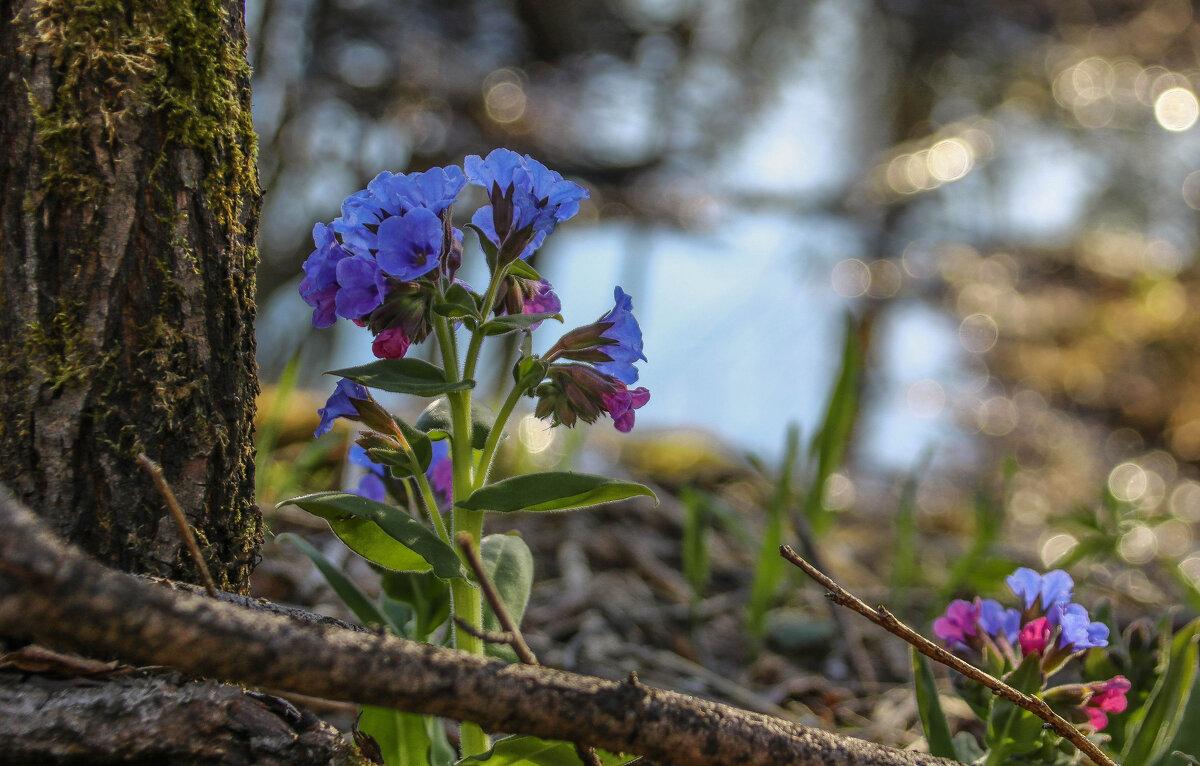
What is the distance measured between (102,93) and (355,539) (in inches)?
22.2

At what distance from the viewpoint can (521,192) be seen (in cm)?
Result: 92

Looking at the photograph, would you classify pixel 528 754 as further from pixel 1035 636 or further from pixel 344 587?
pixel 1035 636

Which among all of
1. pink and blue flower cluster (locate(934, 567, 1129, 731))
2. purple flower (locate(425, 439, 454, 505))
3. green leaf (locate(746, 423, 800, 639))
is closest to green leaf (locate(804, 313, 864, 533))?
green leaf (locate(746, 423, 800, 639))

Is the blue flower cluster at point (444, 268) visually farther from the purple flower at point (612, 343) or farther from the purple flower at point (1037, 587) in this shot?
the purple flower at point (1037, 587)

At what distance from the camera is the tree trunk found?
0.89 m

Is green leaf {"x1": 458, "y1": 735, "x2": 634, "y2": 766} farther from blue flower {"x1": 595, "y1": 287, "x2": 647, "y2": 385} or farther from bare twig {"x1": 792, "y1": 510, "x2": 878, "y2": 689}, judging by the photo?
bare twig {"x1": 792, "y1": 510, "x2": 878, "y2": 689}

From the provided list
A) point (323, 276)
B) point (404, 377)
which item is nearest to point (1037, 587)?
point (404, 377)

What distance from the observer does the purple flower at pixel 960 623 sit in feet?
3.76

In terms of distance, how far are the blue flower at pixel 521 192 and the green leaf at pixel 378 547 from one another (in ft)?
1.21

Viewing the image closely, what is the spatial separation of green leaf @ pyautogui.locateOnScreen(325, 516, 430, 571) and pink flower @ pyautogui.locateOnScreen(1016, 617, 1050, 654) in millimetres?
763

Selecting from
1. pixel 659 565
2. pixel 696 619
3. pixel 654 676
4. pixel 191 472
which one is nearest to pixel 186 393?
pixel 191 472

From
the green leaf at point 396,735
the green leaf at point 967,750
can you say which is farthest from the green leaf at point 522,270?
the green leaf at point 967,750

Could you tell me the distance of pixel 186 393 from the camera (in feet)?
3.06

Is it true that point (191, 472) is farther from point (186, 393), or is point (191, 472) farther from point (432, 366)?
point (432, 366)
